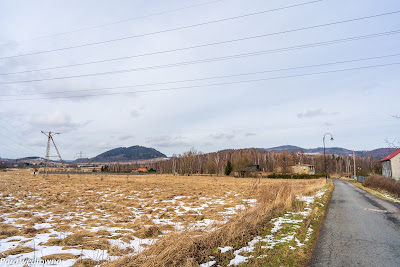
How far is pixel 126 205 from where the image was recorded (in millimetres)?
14102

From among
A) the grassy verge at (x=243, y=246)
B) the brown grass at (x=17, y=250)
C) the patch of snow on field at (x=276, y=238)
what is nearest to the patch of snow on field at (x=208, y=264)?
the grassy verge at (x=243, y=246)

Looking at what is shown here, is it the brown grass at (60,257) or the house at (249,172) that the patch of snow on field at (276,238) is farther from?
the house at (249,172)

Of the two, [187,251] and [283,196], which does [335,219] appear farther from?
[187,251]

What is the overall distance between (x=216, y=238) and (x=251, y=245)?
38.6 inches

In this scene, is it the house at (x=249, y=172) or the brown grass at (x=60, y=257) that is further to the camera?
the house at (x=249, y=172)

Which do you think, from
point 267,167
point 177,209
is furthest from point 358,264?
point 267,167

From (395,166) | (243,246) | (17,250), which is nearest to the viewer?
(17,250)

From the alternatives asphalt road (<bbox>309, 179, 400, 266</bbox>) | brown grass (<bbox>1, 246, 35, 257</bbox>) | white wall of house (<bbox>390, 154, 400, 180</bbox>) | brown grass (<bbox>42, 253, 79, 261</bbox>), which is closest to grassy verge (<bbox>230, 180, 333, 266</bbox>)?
asphalt road (<bbox>309, 179, 400, 266</bbox>)

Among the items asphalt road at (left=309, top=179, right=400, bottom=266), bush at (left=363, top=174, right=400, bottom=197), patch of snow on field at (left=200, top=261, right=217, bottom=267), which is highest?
patch of snow on field at (left=200, top=261, right=217, bottom=267)

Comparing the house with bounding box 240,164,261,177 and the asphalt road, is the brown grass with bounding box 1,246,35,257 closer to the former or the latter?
the asphalt road

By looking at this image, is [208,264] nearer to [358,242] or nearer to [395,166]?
[358,242]

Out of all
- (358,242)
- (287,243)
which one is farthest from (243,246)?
(358,242)

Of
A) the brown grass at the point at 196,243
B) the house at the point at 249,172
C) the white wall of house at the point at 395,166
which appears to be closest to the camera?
the brown grass at the point at 196,243

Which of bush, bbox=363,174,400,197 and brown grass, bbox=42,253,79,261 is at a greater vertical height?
brown grass, bbox=42,253,79,261
